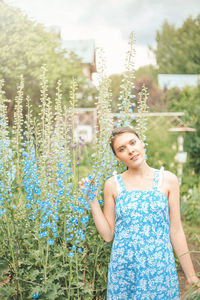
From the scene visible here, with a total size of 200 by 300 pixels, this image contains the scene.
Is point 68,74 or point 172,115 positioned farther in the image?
point 172,115

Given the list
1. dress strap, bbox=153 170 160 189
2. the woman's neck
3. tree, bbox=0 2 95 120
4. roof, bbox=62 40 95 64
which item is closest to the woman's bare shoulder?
the woman's neck

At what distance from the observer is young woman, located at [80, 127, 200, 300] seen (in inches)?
62.3

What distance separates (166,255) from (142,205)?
0.26m

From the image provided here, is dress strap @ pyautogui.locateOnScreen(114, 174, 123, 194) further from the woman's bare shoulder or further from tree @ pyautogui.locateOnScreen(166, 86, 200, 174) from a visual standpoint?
tree @ pyautogui.locateOnScreen(166, 86, 200, 174)

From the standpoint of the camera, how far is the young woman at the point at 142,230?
1.58 m

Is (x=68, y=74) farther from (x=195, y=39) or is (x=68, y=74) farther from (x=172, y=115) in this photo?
(x=195, y=39)

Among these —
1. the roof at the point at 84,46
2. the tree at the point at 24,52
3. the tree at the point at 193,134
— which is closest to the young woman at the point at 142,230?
the tree at the point at 24,52

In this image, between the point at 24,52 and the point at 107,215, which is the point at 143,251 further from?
the point at 24,52

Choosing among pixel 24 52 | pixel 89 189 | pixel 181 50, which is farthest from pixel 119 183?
pixel 181 50

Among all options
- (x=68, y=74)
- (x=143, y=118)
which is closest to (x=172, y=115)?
(x=68, y=74)

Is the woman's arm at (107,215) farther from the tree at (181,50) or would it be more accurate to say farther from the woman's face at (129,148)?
the tree at (181,50)

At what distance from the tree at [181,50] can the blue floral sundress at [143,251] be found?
22.3 meters

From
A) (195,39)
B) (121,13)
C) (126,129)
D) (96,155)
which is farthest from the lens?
(195,39)

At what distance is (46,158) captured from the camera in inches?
79.6
